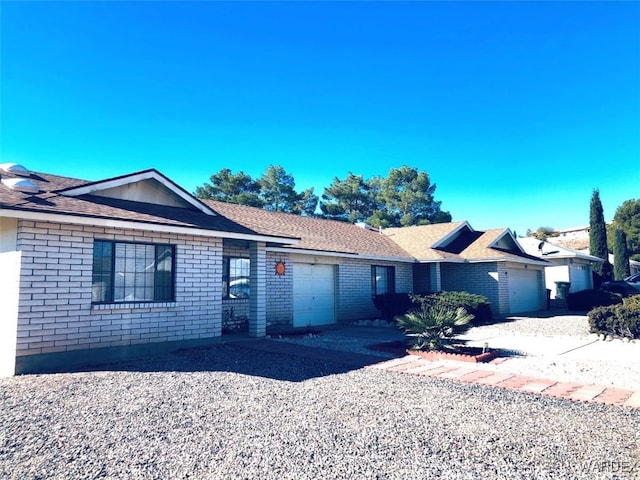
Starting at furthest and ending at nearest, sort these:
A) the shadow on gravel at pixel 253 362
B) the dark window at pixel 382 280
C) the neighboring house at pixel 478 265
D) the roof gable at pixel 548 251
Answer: the roof gable at pixel 548 251 < the neighboring house at pixel 478 265 < the dark window at pixel 382 280 < the shadow on gravel at pixel 253 362

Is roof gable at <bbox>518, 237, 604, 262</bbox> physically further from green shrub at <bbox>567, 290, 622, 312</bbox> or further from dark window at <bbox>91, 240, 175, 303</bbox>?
dark window at <bbox>91, 240, 175, 303</bbox>

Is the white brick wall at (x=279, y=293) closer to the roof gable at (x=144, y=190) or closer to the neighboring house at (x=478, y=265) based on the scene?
the roof gable at (x=144, y=190)

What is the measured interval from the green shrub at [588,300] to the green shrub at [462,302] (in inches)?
343

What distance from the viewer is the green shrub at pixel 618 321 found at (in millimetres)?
13273

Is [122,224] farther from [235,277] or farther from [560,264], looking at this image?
[560,264]

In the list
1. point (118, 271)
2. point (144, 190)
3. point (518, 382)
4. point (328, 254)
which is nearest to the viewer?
point (518, 382)

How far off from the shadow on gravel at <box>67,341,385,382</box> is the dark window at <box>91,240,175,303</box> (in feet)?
4.65

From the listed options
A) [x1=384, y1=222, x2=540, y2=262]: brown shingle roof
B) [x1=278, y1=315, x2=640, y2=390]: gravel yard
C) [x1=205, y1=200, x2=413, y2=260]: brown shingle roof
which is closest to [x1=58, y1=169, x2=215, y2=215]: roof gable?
[x1=205, y1=200, x2=413, y2=260]: brown shingle roof

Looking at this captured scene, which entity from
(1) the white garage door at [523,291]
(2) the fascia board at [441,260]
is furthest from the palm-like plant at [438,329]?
(1) the white garage door at [523,291]

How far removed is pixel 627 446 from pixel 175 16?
42.3 ft

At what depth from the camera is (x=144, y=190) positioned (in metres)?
11.4

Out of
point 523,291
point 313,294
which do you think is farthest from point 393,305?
point 523,291

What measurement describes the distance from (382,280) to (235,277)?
8.52 m

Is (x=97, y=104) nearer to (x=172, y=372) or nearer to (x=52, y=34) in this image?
(x=52, y=34)
